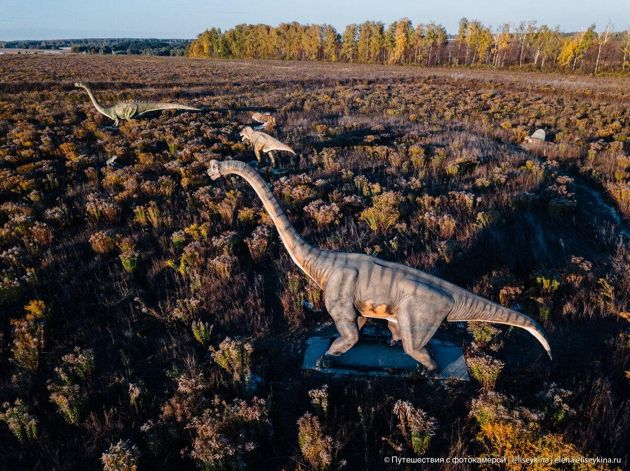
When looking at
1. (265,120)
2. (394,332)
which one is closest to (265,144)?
(265,120)

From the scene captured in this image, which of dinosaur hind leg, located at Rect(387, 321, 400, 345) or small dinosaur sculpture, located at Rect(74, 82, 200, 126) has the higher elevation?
small dinosaur sculpture, located at Rect(74, 82, 200, 126)

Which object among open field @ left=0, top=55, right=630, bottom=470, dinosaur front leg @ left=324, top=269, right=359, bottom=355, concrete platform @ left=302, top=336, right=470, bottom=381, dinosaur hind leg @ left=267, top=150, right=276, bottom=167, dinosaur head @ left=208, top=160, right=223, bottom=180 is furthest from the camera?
dinosaur hind leg @ left=267, top=150, right=276, bottom=167

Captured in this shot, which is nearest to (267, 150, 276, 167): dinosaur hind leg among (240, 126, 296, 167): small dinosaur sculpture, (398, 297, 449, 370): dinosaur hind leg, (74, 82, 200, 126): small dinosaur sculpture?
(240, 126, 296, 167): small dinosaur sculpture

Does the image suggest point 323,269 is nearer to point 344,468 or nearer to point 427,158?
point 344,468

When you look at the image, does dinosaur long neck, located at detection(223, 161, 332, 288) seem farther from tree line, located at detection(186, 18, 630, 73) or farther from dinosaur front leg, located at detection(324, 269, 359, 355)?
tree line, located at detection(186, 18, 630, 73)

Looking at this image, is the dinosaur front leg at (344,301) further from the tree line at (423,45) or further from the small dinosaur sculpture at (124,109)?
the tree line at (423,45)

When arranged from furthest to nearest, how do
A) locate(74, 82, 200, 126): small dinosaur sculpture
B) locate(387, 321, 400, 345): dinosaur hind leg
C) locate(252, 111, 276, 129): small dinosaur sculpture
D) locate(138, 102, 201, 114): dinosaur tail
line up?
1. locate(138, 102, 201, 114): dinosaur tail
2. locate(252, 111, 276, 129): small dinosaur sculpture
3. locate(74, 82, 200, 126): small dinosaur sculpture
4. locate(387, 321, 400, 345): dinosaur hind leg

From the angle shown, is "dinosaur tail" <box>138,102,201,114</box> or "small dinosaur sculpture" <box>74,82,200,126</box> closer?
"small dinosaur sculpture" <box>74,82,200,126</box>

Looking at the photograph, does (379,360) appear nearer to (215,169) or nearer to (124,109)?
(215,169)
